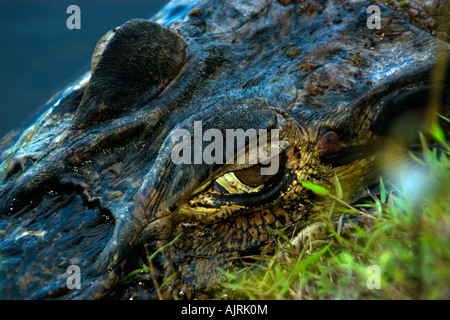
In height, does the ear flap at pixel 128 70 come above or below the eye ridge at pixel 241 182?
above

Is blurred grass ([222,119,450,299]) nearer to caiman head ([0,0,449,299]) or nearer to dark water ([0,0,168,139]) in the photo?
caiman head ([0,0,449,299])

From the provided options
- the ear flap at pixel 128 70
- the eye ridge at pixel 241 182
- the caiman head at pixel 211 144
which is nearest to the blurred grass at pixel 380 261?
the caiman head at pixel 211 144

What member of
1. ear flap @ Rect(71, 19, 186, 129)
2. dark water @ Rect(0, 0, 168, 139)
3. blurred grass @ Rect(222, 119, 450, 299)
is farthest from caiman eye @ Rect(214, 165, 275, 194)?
dark water @ Rect(0, 0, 168, 139)

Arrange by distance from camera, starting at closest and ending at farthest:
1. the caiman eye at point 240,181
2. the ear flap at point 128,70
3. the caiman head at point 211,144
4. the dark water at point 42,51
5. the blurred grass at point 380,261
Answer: the blurred grass at point 380,261 < the caiman head at point 211,144 < the caiman eye at point 240,181 < the ear flap at point 128,70 < the dark water at point 42,51

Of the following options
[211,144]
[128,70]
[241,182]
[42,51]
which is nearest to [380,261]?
[241,182]

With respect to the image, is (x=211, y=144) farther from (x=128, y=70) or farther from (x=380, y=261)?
(x=128, y=70)

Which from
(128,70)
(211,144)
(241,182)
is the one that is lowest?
(241,182)

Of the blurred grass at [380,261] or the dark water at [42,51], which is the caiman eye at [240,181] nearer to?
the blurred grass at [380,261]
